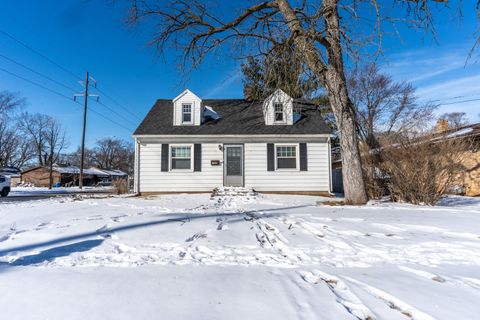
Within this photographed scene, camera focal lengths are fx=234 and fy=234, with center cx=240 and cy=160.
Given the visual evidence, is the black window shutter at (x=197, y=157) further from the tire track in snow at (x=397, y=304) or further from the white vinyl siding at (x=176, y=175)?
the tire track in snow at (x=397, y=304)

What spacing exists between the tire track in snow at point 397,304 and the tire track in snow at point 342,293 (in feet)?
0.54

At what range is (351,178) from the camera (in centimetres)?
704

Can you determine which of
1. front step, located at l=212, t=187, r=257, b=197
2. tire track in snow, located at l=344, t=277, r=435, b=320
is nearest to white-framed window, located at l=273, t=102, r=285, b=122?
front step, located at l=212, t=187, r=257, b=197

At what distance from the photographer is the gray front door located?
10727 millimetres

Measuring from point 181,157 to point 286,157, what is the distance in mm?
4874

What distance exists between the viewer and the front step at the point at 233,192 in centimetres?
988

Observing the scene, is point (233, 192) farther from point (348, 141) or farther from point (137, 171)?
point (348, 141)

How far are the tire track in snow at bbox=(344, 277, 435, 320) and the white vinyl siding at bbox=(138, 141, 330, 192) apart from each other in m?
8.70

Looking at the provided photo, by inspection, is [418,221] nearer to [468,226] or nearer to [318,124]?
[468,226]

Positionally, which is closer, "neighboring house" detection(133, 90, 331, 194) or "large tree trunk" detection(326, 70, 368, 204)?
"large tree trunk" detection(326, 70, 368, 204)

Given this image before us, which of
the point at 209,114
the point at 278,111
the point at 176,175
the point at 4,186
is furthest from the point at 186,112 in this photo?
the point at 4,186

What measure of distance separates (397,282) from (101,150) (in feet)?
224

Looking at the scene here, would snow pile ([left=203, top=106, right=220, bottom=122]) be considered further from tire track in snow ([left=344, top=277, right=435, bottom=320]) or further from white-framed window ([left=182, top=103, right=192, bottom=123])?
tire track in snow ([left=344, top=277, right=435, bottom=320])

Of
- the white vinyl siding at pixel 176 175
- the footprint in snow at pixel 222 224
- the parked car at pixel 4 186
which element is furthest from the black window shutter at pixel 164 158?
the parked car at pixel 4 186
